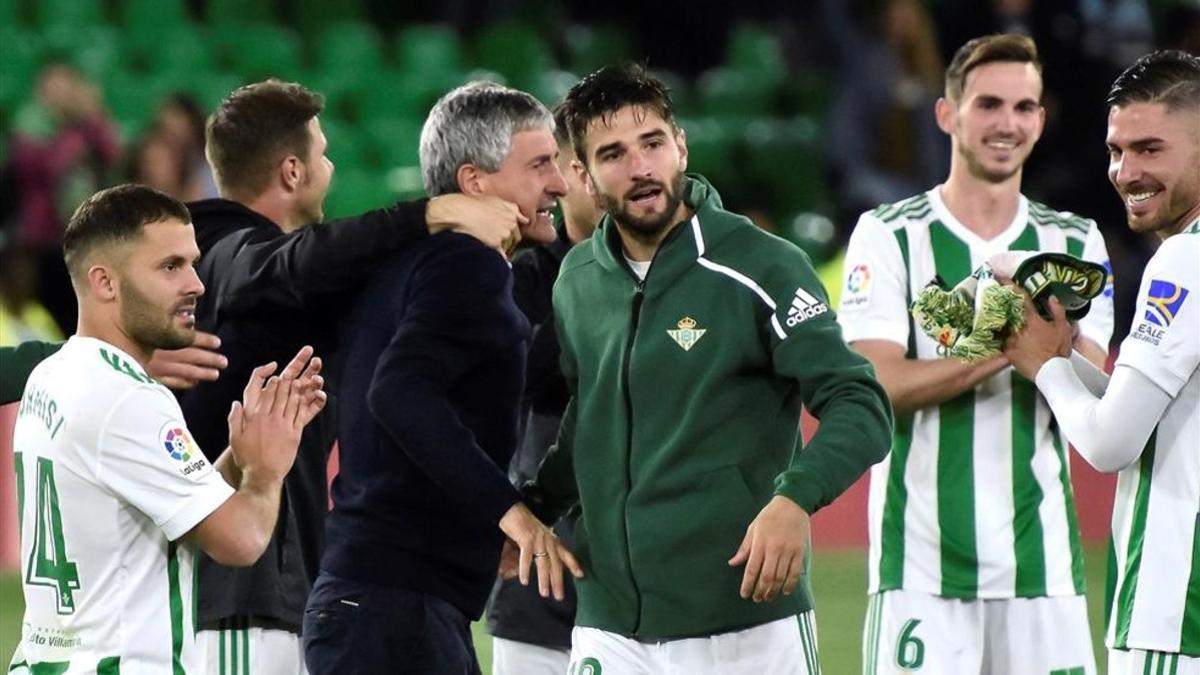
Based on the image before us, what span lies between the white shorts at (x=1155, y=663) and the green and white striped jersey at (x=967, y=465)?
1152 mm

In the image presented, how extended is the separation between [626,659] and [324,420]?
1.45 m

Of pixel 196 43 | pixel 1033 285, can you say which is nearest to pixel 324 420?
pixel 1033 285

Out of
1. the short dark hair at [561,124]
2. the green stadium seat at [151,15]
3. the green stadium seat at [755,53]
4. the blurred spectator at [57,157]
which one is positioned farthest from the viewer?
the green stadium seat at [755,53]

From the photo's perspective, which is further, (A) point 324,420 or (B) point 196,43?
(B) point 196,43

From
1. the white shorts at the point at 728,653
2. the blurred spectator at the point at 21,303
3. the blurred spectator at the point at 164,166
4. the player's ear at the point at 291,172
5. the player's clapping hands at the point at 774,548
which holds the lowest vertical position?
the white shorts at the point at 728,653

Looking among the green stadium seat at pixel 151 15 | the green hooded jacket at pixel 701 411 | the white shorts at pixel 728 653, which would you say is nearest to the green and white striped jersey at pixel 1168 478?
the green hooded jacket at pixel 701 411

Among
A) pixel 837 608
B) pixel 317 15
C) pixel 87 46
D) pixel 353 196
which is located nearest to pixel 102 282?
pixel 837 608

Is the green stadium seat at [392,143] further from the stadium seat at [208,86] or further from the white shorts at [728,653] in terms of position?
the white shorts at [728,653]

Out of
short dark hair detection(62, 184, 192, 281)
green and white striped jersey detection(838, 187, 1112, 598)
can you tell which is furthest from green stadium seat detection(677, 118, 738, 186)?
short dark hair detection(62, 184, 192, 281)

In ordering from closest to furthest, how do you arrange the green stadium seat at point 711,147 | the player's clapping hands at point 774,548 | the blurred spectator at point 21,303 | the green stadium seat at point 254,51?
1. the player's clapping hands at point 774,548
2. the blurred spectator at point 21,303
3. the green stadium seat at point 711,147
4. the green stadium seat at point 254,51

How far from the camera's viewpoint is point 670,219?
4.91 metres

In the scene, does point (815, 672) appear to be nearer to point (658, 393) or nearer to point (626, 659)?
point (626, 659)

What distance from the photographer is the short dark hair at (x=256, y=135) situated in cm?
604

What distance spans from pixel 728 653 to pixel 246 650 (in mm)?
1547
